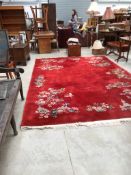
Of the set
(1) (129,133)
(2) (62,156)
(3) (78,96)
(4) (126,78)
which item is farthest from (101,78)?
(2) (62,156)

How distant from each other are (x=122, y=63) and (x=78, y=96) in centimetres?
234

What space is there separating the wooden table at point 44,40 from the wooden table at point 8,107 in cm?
359

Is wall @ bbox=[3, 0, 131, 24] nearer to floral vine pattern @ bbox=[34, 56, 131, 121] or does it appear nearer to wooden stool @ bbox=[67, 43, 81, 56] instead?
wooden stool @ bbox=[67, 43, 81, 56]

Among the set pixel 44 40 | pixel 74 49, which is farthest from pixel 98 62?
pixel 44 40

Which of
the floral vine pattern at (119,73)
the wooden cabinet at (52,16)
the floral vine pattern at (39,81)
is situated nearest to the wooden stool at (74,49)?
the wooden cabinet at (52,16)

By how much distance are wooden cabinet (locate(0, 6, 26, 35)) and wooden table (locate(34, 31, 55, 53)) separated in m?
0.56

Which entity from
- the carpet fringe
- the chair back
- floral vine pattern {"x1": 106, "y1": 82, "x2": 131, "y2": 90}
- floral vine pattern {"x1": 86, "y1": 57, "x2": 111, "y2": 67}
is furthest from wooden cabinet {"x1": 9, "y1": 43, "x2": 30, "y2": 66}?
the carpet fringe

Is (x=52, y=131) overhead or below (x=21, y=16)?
below

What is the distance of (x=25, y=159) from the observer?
6.22 ft

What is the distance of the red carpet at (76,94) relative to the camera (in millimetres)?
2600

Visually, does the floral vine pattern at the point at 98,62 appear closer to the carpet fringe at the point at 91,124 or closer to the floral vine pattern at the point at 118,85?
the floral vine pattern at the point at 118,85

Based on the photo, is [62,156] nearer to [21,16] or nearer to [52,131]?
[52,131]

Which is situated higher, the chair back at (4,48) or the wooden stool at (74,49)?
the chair back at (4,48)

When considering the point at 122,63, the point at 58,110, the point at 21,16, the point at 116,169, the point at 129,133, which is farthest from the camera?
the point at 21,16
